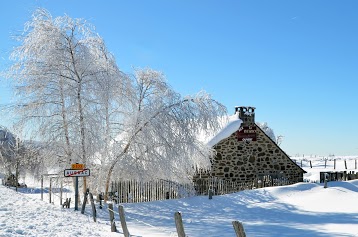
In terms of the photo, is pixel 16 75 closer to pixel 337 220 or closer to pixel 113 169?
pixel 113 169

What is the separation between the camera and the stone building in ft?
79.8

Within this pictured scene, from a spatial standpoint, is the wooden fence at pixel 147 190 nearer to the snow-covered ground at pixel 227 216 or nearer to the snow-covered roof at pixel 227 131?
the snow-covered ground at pixel 227 216

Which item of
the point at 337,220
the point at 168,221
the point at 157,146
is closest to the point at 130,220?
the point at 168,221

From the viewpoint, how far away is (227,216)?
15023 mm

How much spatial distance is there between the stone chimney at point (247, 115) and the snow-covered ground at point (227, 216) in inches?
223

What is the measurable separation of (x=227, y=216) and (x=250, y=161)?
1015 centimetres

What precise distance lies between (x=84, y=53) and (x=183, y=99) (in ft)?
15.3

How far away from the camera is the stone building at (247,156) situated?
2433 centimetres

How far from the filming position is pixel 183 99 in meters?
17.3

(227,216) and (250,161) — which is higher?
(250,161)

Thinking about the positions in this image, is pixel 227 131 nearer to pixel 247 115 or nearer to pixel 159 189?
pixel 247 115

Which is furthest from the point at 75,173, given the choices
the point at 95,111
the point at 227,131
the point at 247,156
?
the point at 247,156

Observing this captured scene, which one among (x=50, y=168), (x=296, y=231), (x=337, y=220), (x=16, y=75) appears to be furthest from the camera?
(x=50, y=168)

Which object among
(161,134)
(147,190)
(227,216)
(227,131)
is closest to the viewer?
(227,216)
